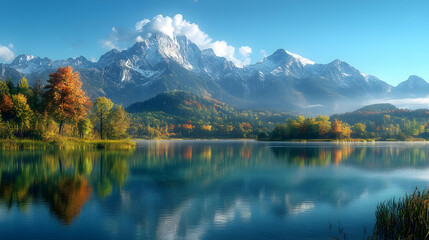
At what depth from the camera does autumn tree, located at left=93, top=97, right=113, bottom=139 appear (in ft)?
312

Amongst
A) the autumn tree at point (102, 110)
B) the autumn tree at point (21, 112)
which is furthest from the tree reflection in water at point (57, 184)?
the autumn tree at point (102, 110)

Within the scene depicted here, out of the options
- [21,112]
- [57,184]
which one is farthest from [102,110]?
[57,184]

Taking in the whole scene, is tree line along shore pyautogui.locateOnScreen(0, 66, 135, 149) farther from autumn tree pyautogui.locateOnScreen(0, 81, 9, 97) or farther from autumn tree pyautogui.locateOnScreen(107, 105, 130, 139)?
autumn tree pyautogui.locateOnScreen(107, 105, 130, 139)

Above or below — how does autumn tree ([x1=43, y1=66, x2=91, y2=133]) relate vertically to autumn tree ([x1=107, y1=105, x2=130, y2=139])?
above

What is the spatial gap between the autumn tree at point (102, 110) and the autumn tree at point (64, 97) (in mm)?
10143

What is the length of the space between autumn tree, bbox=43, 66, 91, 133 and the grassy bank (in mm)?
7087

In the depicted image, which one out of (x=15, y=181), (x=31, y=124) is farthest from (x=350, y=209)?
(x=31, y=124)

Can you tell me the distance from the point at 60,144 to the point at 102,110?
19.5 metres

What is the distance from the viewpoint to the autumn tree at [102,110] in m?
95.0

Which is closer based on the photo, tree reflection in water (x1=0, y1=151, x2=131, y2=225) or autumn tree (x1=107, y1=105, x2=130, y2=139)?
tree reflection in water (x1=0, y1=151, x2=131, y2=225)

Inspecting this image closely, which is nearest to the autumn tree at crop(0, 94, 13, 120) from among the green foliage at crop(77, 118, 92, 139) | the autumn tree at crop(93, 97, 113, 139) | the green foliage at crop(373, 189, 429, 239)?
the green foliage at crop(77, 118, 92, 139)

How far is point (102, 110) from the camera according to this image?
95.3 metres

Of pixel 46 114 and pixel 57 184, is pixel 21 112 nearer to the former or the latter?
pixel 46 114

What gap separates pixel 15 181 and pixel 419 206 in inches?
1405
